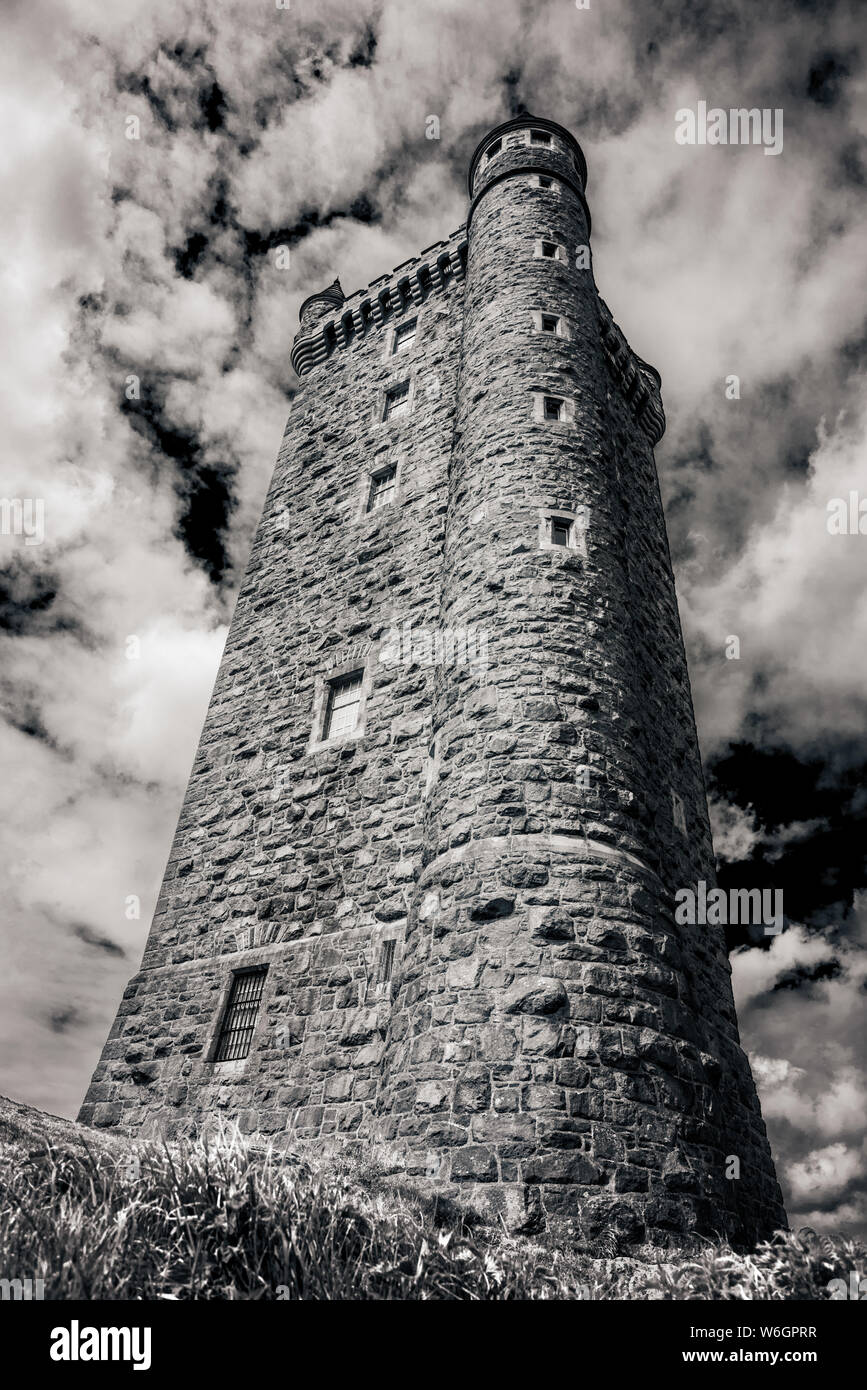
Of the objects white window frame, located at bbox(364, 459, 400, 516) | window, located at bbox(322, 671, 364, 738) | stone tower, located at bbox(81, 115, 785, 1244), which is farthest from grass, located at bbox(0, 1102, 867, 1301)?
white window frame, located at bbox(364, 459, 400, 516)

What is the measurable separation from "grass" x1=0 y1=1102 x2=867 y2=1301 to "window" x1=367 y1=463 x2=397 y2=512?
11.6 meters

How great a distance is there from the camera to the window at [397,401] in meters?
16.3

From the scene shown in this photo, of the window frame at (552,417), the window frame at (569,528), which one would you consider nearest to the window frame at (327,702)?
the window frame at (569,528)

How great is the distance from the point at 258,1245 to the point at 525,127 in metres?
20.0

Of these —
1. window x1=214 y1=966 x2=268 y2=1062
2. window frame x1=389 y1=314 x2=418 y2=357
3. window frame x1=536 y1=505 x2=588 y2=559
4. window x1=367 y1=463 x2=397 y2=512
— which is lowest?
window x1=214 y1=966 x2=268 y2=1062

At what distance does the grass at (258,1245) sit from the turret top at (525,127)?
19.5 meters

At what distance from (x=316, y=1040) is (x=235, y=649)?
27.0 feet

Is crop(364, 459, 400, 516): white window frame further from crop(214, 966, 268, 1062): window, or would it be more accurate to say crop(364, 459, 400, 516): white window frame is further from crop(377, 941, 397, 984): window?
crop(214, 966, 268, 1062): window

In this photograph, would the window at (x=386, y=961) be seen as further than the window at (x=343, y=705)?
No

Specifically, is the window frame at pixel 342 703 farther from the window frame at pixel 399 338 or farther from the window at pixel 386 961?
the window frame at pixel 399 338

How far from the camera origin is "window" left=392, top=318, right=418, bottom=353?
1762 cm

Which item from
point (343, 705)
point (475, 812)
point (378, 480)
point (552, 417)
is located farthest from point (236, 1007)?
point (378, 480)

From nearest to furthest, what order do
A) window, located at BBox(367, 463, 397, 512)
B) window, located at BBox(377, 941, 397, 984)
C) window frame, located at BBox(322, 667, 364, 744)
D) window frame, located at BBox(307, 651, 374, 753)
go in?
window, located at BBox(377, 941, 397, 984), window frame, located at BBox(307, 651, 374, 753), window frame, located at BBox(322, 667, 364, 744), window, located at BBox(367, 463, 397, 512)

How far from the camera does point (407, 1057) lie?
7.38 meters
